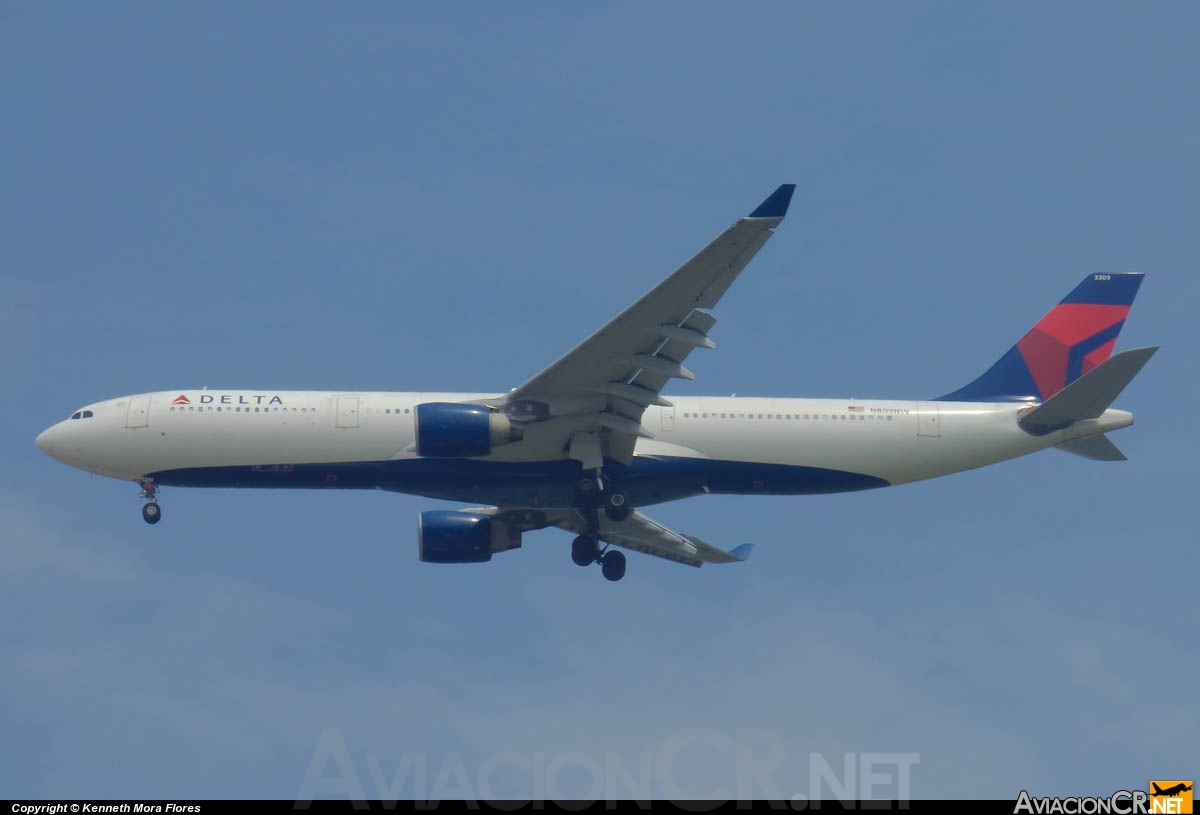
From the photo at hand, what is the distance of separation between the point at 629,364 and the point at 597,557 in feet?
26.4

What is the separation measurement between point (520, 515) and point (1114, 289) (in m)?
19.9

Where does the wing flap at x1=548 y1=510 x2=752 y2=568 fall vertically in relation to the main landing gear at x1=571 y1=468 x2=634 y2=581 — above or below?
above

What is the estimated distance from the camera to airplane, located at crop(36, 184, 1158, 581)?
44.7m

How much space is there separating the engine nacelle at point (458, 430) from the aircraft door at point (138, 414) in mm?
8183

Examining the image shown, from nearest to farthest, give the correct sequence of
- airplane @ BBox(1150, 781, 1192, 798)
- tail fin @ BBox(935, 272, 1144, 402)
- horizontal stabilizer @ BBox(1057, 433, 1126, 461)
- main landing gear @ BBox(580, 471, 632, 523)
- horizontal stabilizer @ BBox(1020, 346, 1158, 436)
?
airplane @ BBox(1150, 781, 1192, 798), horizontal stabilizer @ BBox(1020, 346, 1158, 436), main landing gear @ BBox(580, 471, 632, 523), horizontal stabilizer @ BBox(1057, 433, 1126, 461), tail fin @ BBox(935, 272, 1144, 402)

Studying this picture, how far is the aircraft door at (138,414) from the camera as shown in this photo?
1841 inches

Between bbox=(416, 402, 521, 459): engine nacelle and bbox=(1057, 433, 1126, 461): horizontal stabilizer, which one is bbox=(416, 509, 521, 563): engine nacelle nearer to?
bbox=(416, 402, 521, 459): engine nacelle

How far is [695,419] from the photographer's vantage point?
4703 cm

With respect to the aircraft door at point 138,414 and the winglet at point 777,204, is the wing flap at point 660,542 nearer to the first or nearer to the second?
the aircraft door at point 138,414

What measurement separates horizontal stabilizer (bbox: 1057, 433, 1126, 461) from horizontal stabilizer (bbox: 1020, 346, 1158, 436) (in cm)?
81

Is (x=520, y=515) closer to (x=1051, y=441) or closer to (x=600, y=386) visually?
(x=600, y=386)

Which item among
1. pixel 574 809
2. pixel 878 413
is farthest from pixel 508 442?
pixel 574 809

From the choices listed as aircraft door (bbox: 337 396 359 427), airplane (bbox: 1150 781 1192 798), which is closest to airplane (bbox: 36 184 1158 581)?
aircraft door (bbox: 337 396 359 427)

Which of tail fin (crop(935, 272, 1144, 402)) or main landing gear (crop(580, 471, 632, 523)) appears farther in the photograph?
tail fin (crop(935, 272, 1144, 402))
